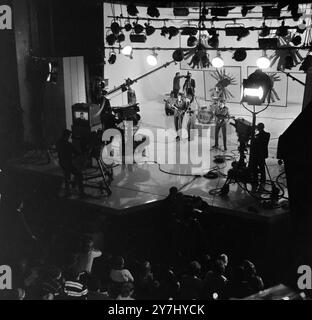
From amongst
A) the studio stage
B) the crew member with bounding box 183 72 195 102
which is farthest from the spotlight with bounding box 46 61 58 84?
the crew member with bounding box 183 72 195 102

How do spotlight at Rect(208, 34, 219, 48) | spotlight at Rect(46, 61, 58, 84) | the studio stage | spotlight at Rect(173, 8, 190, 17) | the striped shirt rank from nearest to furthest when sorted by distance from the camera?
the striped shirt, the studio stage, spotlight at Rect(46, 61, 58, 84), spotlight at Rect(208, 34, 219, 48), spotlight at Rect(173, 8, 190, 17)

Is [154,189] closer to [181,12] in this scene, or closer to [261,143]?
[261,143]

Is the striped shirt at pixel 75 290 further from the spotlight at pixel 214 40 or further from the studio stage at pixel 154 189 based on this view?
the spotlight at pixel 214 40

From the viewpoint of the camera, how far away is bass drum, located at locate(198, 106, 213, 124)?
13.1 meters

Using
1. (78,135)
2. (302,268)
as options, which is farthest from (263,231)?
(78,135)

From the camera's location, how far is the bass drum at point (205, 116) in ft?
43.1

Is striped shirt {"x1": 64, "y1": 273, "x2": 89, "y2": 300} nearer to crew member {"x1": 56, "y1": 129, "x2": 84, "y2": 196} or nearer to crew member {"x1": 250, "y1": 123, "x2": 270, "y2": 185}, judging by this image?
crew member {"x1": 56, "y1": 129, "x2": 84, "y2": 196}

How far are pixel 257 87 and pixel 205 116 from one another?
514cm

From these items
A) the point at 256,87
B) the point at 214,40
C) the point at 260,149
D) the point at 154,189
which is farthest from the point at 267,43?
the point at 154,189

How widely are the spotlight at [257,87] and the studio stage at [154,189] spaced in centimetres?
185

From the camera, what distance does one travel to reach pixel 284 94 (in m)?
17.8

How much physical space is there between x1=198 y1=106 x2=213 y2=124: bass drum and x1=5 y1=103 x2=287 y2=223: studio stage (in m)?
1.80

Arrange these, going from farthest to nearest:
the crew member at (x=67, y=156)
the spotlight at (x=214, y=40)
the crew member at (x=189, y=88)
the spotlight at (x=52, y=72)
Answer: the crew member at (x=189, y=88)
the spotlight at (x=214, y=40)
the spotlight at (x=52, y=72)
the crew member at (x=67, y=156)

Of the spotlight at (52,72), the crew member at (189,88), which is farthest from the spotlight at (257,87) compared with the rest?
the crew member at (189,88)
